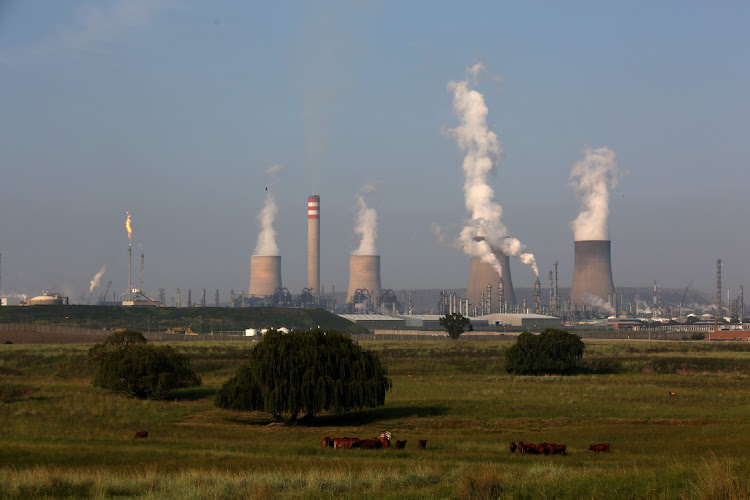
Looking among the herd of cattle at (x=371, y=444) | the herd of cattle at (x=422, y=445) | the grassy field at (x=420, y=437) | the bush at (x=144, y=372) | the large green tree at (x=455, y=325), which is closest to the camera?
the grassy field at (x=420, y=437)

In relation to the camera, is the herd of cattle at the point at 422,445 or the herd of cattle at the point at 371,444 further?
the herd of cattle at the point at 371,444

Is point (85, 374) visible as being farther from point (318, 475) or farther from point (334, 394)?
point (318, 475)

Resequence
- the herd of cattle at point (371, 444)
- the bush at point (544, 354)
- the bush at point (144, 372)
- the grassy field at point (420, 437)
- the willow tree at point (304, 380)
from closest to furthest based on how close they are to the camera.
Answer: the grassy field at point (420, 437) → the herd of cattle at point (371, 444) → the willow tree at point (304, 380) → the bush at point (144, 372) → the bush at point (544, 354)

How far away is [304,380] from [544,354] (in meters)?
41.2

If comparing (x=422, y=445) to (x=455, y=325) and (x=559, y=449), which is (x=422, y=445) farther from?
(x=455, y=325)

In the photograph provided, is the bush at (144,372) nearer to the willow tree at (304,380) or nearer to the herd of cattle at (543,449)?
the willow tree at (304,380)

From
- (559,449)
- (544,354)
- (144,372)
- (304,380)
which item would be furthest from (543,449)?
(544,354)

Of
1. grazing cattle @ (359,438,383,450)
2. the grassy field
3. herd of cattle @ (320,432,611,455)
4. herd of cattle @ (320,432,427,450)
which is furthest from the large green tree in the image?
grazing cattle @ (359,438,383,450)

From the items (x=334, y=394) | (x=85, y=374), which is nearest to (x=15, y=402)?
(x=334, y=394)

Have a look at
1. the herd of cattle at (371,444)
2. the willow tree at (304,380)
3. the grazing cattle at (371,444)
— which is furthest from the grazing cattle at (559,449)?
the willow tree at (304,380)

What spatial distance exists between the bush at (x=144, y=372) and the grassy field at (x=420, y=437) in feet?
6.81

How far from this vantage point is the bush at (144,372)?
2601 inches

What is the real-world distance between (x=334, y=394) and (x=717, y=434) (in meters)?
20.8

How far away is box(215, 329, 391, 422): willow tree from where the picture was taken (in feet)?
172
